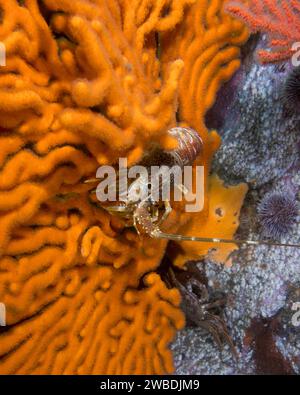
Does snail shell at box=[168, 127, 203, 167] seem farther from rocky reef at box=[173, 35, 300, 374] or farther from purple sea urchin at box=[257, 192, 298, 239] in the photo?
purple sea urchin at box=[257, 192, 298, 239]

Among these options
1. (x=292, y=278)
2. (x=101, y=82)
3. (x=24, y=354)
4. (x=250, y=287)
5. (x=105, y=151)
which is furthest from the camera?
(x=250, y=287)

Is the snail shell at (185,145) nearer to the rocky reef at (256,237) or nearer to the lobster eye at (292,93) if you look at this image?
the rocky reef at (256,237)

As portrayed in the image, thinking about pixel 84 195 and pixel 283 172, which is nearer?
pixel 84 195

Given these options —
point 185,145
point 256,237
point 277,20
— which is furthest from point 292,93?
point 256,237

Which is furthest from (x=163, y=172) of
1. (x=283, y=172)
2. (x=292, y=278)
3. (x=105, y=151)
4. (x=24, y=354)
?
(x=24, y=354)

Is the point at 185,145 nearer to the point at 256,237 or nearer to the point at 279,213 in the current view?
the point at 279,213

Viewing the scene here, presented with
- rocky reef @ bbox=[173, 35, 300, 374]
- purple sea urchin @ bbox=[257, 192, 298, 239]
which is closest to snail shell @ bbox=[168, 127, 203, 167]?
rocky reef @ bbox=[173, 35, 300, 374]

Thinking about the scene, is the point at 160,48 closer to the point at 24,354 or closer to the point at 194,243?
the point at 194,243
